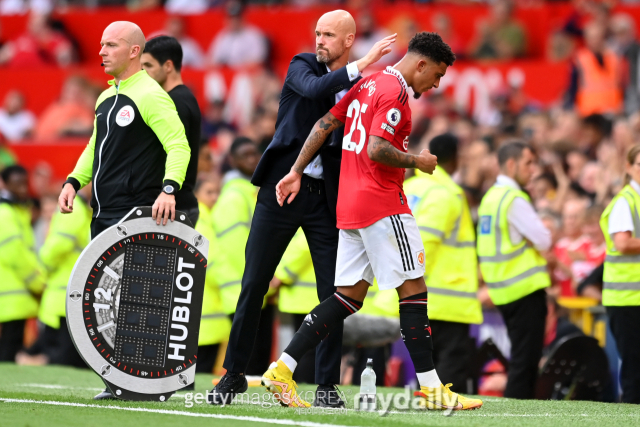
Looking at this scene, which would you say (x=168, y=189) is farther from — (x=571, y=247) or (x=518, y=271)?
(x=571, y=247)

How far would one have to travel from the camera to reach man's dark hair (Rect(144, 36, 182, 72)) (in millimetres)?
7547

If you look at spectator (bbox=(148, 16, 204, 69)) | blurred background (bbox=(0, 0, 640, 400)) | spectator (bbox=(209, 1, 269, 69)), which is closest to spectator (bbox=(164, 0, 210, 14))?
blurred background (bbox=(0, 0, 640, 400))

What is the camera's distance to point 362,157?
5867mm

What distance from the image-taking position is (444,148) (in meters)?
8.47

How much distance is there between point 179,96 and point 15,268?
475cm

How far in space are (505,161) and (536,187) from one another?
298 centimetres

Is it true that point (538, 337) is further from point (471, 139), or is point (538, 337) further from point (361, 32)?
point (361, 32)

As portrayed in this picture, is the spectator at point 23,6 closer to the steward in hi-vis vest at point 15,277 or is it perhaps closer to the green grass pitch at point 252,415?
the steward in hi-vis vest at point 15,277

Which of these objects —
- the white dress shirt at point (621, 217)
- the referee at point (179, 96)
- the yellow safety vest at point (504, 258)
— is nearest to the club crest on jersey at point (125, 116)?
the referee at point (179, 96)

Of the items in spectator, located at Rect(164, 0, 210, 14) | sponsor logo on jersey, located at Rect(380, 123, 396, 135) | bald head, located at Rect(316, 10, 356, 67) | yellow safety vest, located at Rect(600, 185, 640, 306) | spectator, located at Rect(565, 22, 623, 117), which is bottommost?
yellow safety vest, located at Rect(600, 185, 640, 306)

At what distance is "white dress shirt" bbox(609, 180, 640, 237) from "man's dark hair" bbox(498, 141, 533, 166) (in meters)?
1.01

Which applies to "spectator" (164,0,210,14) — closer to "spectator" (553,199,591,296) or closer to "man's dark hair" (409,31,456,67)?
"spectator" (553,199,591,296)

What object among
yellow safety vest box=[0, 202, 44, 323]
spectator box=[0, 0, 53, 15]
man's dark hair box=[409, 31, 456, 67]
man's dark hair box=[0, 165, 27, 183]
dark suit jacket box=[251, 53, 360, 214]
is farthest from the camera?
spectator box=[0, 0, 53, 15]

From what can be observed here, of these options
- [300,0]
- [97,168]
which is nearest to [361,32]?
[300,0]
